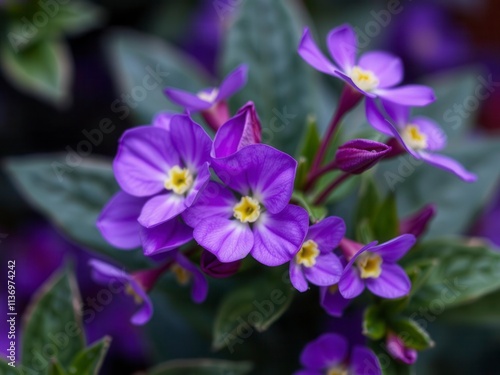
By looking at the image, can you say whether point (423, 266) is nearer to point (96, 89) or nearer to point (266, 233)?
point (266, 233)

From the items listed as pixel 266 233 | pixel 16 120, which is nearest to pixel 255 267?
pixel 266 233

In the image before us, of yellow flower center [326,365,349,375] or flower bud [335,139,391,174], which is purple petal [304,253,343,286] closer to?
flower bud [335,139,391,174]

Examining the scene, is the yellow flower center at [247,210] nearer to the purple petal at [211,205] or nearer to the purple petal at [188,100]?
the purple petal at [211,205]

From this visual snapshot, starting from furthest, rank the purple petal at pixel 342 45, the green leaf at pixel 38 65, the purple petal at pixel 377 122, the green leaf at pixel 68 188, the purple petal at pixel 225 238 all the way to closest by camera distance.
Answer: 1. the green leaf at pixel 38 65
2. the green leaf at pixel 68 188
3. the purple petal at pixel 342 45
4. the purple petal at pixel 377 122
5. the purple petal at pixel 225 238

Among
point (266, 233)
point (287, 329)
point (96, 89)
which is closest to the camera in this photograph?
point (266, 233)

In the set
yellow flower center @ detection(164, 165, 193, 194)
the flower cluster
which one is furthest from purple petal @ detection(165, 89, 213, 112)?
yellow flower center @ detection(164, 165, 193, 194)

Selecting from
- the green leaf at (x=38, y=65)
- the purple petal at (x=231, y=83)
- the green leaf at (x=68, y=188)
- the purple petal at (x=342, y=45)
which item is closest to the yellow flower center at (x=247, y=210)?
the purple petal at (x=231, y=83)
